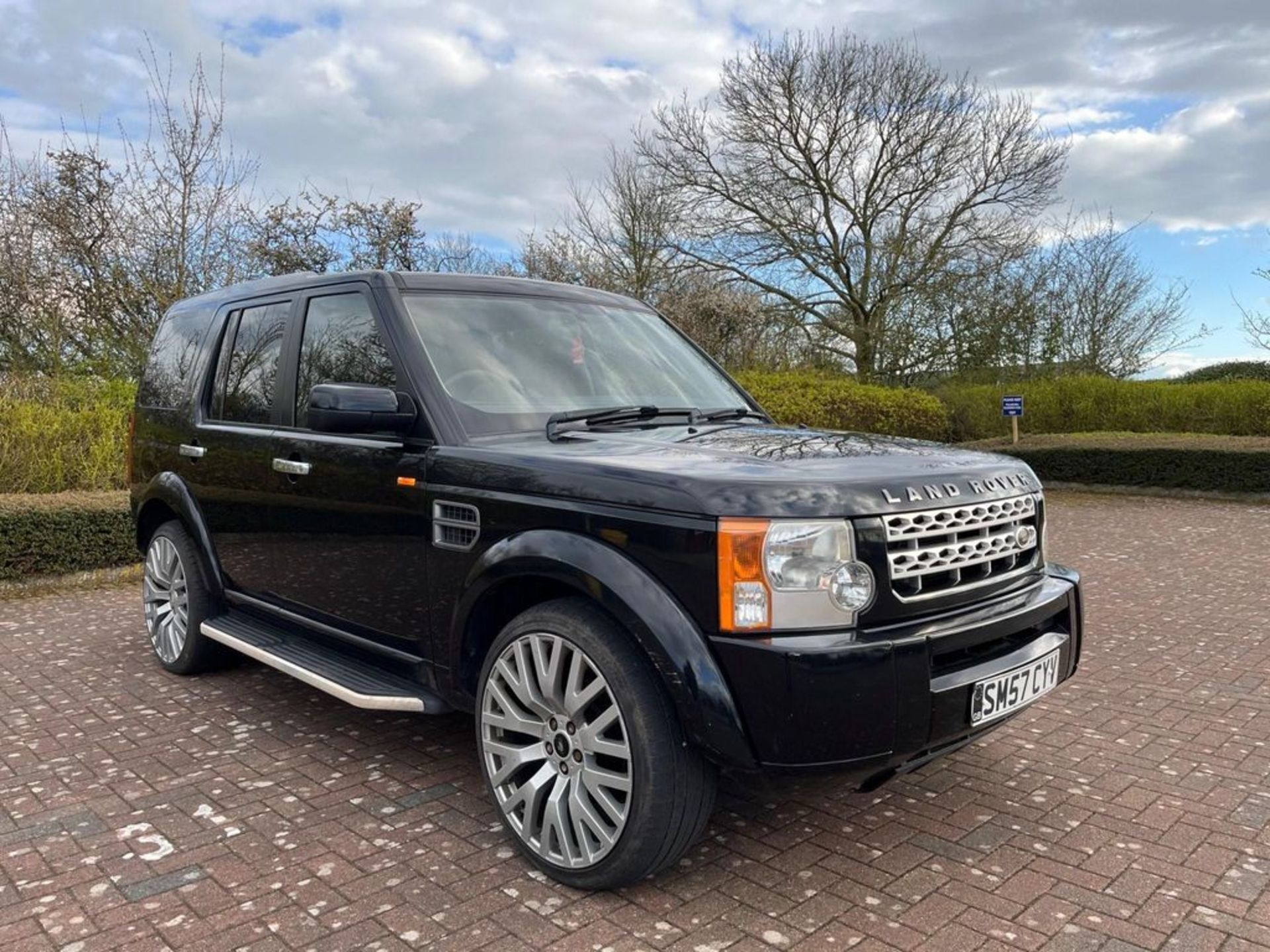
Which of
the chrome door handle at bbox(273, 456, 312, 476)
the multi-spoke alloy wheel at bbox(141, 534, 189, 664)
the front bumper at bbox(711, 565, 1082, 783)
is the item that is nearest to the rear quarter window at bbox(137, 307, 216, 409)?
the multi-spoke alloy wheel at bbox(141, 534, 189, 664)

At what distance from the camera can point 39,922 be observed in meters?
2.75

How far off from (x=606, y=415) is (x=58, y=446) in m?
8.05

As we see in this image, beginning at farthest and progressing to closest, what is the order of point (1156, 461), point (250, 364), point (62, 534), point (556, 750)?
point (1156, 461), point (62, 534), point (250, 364), point (556, 750)

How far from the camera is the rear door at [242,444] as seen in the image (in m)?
4.31

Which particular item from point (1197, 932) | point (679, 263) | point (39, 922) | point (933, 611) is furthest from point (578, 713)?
point (679, 263)

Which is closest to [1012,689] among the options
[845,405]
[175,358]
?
[175,358]

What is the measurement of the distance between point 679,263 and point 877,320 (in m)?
4.74

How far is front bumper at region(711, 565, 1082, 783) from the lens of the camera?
248cm

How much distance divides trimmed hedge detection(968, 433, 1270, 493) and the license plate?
11.2 metres

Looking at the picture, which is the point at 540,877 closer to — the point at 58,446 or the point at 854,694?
the point at 854,694

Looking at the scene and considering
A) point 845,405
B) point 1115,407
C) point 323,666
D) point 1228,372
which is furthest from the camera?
point 1228,372

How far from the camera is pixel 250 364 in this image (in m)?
4.60

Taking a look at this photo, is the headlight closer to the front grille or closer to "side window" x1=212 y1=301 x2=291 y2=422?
the front grille

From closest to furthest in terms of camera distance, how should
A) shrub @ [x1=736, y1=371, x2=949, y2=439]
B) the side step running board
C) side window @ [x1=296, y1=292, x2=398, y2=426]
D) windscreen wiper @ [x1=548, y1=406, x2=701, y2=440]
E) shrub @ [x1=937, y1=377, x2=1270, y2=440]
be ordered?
the side step running board
windscreen wiper @ [x1=548, y1=406, x2=701, y2=440]
side window @ [x1=296, y1=292, x2=398, y2=426]
shrub @ [x1=736, y1=371, x2=949, y2=439]
shrub @ [x1=937, y1=377, x2=1270, y2=440]
